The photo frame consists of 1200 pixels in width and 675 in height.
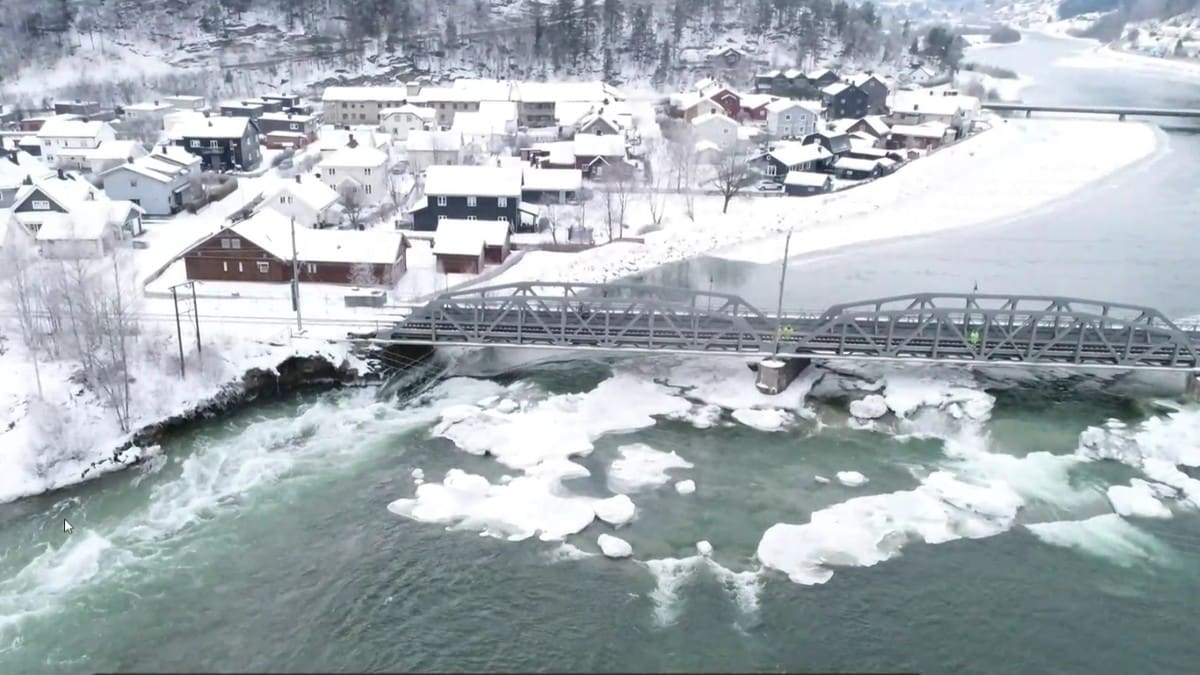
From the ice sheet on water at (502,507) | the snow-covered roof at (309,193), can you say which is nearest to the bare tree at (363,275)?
the snow-covered roof at (309,193)

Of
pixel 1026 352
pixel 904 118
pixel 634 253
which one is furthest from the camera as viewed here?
pixel 904 118

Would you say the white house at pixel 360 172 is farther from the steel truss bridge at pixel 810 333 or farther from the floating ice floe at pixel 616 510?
the floating ice floe at pixel 616 510

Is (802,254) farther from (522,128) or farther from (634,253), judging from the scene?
(522,128)

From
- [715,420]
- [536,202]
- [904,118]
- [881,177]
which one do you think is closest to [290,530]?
[715,420]

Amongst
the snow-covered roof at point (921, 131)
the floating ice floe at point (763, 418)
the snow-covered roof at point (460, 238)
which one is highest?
the snow-covered roof at point (921, 131)

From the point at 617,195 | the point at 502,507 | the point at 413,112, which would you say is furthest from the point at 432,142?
the point at 502,507

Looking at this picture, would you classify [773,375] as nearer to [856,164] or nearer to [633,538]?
[633,538]

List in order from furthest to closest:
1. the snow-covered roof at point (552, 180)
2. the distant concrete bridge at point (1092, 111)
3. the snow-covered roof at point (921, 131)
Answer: the distant concrete bridge at point (1092, 111) → the snow-covered roof at point (921, 131) → the snow-covered roof at point (552, 180)
